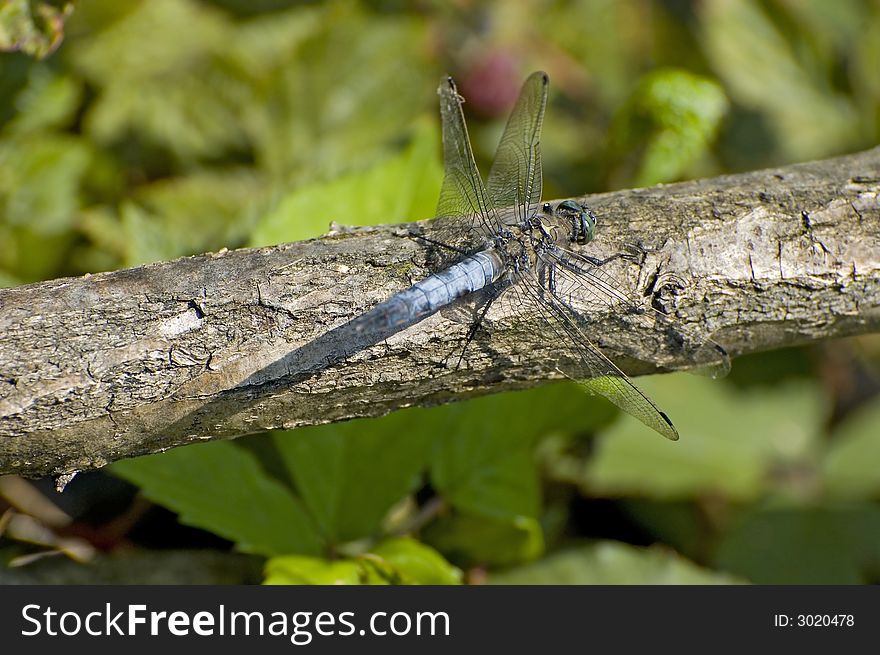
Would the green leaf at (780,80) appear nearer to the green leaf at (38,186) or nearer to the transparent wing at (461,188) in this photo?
the transparent wing at (461,188)

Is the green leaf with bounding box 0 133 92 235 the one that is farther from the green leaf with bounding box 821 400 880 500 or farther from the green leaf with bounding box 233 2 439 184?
the green leaf with bounding box 821 400 880 500

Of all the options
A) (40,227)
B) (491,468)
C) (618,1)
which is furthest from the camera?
(618,1)

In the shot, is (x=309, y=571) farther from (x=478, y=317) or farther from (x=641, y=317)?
(x=641, y=317)

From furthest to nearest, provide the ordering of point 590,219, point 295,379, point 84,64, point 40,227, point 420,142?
point 84,64 < point 40,227 < point 420,142 < point 590,219 < point 295,379

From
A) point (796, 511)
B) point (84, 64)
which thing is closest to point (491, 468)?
point (796, 511)

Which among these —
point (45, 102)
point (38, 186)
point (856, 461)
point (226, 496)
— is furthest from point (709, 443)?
point (45, 102)

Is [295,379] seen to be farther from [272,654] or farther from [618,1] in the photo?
[618,1]

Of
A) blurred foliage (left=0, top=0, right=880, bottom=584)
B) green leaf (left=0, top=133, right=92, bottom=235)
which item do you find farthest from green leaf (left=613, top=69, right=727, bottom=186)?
green leaf (left=0, top=133, right=92, bottom=235)
